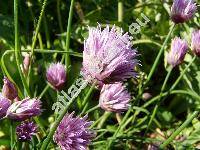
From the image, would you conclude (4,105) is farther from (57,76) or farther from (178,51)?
(178,51)

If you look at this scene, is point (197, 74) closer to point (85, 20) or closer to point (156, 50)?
point (156, 50)

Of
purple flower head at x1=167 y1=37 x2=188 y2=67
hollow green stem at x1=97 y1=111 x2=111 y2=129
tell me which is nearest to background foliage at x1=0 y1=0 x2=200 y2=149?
hollow green stem at x1=97 y1=111 x2=111 y2=129

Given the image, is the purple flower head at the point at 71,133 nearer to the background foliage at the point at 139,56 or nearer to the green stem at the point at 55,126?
the green stem at the point at 55,126

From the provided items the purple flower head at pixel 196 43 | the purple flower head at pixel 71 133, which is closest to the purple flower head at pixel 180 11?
the purple flower head at pixel 196 43

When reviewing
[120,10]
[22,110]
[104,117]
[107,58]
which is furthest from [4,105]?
[120,10]

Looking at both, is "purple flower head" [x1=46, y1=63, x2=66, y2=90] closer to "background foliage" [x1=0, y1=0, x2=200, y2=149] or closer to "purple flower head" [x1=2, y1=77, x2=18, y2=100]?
"purple flower head" [x1=2, y1=77, x2=18, y2=100]
